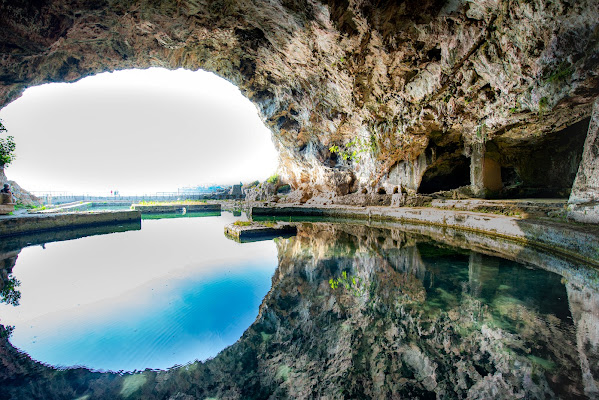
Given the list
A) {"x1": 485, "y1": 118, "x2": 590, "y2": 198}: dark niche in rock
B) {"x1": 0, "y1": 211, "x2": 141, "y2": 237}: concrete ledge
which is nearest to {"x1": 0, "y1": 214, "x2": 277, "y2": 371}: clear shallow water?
{"x1": 0, "y1": 211, "x2": 141, "y2": 237}: concrete ledge

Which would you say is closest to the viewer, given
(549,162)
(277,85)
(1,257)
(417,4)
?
(1,257)

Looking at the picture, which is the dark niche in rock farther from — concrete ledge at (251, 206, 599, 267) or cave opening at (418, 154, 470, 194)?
concrete ledge at (251, 206, 599, 267)

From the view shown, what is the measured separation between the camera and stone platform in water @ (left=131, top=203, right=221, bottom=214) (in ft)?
68.4

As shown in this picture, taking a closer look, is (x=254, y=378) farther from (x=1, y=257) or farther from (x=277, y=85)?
(x=277, y=85)

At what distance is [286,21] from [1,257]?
11.3 metres

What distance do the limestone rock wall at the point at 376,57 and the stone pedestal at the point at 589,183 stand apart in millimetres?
1028

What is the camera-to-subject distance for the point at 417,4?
7.81m

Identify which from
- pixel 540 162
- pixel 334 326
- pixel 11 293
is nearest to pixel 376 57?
pixel 540 162

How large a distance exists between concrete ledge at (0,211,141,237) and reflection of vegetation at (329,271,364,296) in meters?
11.8

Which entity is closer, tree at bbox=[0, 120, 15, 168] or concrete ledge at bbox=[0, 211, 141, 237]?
concrete ledge at bbox=[0, 211, 141, 237]

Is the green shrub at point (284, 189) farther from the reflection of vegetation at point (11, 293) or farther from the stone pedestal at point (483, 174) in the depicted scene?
the reflection of vegetation at point (11, 293)

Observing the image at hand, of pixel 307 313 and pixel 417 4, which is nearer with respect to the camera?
pixel 307 313

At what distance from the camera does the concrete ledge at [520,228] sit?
4977mm

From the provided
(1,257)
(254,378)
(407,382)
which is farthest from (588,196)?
(1,257)
